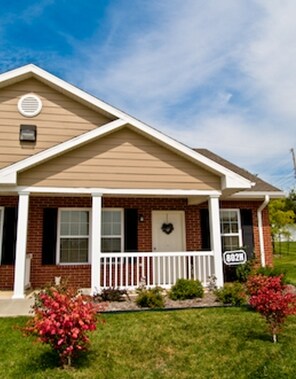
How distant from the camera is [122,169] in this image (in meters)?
9.23

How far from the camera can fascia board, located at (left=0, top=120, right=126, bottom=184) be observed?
327 inches

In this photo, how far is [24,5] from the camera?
9.55m

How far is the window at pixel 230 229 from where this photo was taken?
1187 cm

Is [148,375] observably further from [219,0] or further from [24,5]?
[24,5]

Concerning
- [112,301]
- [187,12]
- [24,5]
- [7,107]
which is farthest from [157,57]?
[112,301]

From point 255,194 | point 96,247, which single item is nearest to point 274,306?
point 96,247

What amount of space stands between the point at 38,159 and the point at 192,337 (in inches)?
219

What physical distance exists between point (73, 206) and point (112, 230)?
1.45 metres

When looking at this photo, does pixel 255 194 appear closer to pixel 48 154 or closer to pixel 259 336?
pixel 259 336

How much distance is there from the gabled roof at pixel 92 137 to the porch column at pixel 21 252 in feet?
2.10

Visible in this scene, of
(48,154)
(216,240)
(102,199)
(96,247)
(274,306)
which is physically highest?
(48,154)


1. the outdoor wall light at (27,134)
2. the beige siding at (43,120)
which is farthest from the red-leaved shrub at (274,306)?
the outdoor wall light at (27,134)

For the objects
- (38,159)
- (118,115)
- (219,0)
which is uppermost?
(219,0)

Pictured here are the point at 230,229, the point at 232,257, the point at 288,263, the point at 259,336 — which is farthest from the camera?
the point at 288,263
